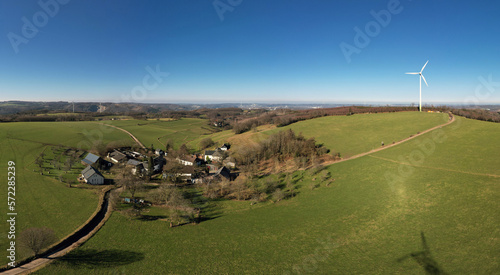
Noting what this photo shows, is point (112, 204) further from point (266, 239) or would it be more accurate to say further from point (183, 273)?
point (266, 239)

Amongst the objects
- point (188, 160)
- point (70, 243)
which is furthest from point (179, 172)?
point (70, 243)

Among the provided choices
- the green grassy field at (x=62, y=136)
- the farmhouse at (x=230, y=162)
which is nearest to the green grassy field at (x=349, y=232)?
the farmhouse at (x=230, y=162)

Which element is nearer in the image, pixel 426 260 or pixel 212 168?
pixel 426 260

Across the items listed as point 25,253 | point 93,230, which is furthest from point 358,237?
point 25,253

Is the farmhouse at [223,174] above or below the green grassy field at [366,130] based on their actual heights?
below

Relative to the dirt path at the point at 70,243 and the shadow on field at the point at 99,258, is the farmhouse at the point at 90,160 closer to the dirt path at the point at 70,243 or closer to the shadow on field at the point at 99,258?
the dirt path at the point at 70,243

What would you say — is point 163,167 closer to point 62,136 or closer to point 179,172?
point 179,172

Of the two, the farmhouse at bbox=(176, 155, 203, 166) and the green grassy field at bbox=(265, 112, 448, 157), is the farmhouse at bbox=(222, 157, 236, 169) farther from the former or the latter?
the green grassy field at bbox=(265, 112, 448, 157)
